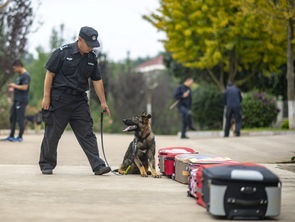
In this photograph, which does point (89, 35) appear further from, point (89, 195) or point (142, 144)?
point (89, 195)

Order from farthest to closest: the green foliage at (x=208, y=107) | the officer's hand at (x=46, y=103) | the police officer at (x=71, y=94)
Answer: the green foliage at (x=208, y=107) < the officer's hand at (x=46, y=103) < the police officer at (x=71, y=94)

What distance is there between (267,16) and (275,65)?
7.81m

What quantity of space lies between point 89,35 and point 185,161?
7.11 ft

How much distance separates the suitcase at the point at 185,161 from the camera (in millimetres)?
8805

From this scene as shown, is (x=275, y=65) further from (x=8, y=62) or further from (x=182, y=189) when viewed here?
(x=182, y=189)

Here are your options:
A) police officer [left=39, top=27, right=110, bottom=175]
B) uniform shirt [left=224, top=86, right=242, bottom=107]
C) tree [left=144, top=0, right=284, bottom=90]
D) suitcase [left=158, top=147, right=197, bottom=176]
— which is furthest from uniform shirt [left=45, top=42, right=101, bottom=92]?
tree [left=144, top=0, right=284, bottom=90]

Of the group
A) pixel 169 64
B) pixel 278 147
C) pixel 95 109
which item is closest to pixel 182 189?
pixel 278 147

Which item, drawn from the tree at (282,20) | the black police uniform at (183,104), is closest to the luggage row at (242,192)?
the black police uniform at (183,104)

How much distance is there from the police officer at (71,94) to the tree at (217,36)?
2076cm

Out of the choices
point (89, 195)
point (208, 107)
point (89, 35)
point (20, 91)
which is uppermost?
point (89, 35)

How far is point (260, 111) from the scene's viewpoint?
29.2 m

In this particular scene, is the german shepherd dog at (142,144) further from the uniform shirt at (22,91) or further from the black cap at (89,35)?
the uniform shirt at (22,91)

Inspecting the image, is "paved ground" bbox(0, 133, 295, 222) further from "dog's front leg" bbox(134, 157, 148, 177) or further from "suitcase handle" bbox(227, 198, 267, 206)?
"suitcase handle" bbox(227, 198, 267, 206)

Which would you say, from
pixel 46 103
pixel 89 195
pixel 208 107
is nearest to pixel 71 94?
pixel 46 103
